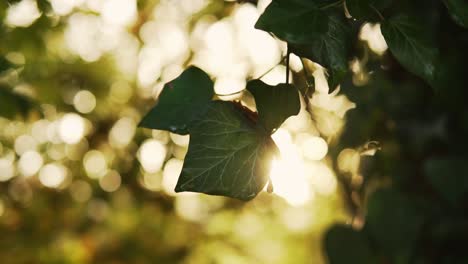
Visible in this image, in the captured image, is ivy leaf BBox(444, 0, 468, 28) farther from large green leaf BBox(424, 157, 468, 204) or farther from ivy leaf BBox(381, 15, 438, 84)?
large green leaf BBox(424, 157, 468, 204)

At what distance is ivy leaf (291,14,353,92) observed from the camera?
318 mm

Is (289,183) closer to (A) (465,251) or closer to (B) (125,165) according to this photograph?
(A) (465,251)

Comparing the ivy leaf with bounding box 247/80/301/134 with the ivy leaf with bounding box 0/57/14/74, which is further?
the ivy leaf with bounding box 0/57/14/74

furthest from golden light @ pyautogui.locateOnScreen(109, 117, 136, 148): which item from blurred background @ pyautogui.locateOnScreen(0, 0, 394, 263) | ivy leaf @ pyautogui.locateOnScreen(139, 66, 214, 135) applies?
ivy leaf @ pyautogui.locateOnScreen(139, 66, 214, 135)

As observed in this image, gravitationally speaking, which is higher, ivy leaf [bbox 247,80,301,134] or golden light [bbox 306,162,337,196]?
ivy leaf [bbox 247,80,301,134]

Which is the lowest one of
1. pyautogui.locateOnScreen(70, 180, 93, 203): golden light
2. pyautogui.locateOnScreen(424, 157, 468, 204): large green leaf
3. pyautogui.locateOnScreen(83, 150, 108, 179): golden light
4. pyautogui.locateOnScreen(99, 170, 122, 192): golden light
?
pyautogui.locateOnScreen(70, 180, 93, 203): golden light

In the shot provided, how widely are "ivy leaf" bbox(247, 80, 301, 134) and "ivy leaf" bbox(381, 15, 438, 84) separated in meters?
0.06

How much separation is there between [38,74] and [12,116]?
0.52m

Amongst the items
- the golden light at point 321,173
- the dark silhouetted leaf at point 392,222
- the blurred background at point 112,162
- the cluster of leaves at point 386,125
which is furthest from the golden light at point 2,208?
the dark silhouetted leaf at point 392,222

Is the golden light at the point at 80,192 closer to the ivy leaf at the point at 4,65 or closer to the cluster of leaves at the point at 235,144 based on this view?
the ivy leaf at the point at 4,65

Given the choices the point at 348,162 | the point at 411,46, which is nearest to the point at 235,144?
the point at 411,46

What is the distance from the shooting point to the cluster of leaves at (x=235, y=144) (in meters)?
0.33

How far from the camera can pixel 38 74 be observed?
1.34 metres

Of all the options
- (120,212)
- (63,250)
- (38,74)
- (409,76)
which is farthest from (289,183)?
(120,212)
